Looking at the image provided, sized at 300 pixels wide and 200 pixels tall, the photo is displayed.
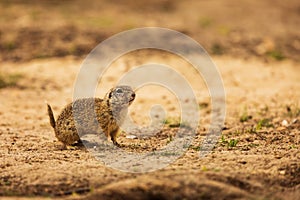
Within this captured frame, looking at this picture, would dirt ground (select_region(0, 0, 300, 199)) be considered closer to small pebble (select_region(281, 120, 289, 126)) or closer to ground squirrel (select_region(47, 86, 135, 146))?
small pebble (select_region(281, 120, 289, 126))

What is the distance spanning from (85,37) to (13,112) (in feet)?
13.7

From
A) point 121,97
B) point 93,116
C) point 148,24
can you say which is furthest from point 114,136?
point 148,24

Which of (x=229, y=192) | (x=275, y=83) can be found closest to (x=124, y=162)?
(x=229, y=192)

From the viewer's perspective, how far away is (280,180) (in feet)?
16.8

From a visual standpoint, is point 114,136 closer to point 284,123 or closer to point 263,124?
point 263,124

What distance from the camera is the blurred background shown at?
11.6 m

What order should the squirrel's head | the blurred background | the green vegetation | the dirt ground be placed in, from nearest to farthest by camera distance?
1. the dirt ground
2. the squirrel's head
3. the green vegetation
4. the blurred background

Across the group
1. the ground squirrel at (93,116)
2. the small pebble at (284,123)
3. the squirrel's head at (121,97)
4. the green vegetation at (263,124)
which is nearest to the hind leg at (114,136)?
the ground squirrel at (93,116)

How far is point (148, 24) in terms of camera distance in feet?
42.1

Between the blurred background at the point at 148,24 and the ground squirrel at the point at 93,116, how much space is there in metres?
5.04

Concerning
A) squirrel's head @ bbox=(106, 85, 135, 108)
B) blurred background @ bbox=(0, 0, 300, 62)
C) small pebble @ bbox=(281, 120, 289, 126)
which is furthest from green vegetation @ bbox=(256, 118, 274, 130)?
blurred background @ bbox=(0, 0, 300, 62)

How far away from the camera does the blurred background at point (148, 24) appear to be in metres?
11.6

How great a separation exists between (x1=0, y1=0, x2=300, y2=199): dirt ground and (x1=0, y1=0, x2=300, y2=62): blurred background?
3 centimetres

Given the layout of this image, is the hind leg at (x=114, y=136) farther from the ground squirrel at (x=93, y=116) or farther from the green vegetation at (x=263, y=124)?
the green vegetation at (x=263, y=124)
